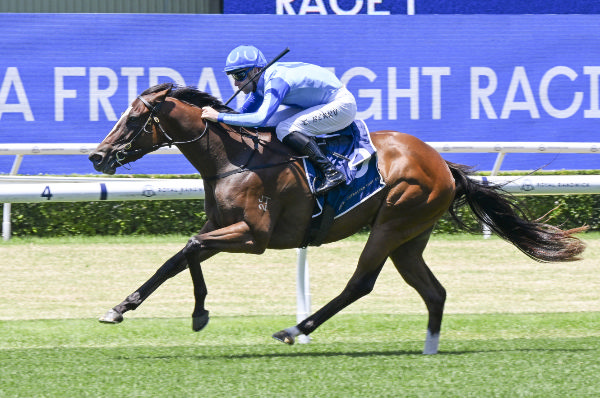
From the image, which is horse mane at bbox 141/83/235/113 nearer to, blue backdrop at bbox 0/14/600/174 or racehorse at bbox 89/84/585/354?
racehorse at bbox 89/84/585/354

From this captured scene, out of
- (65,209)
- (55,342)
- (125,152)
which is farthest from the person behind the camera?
(65,209)

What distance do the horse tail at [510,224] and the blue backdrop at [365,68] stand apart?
3.66 meters

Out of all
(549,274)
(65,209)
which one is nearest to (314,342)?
(549,274)

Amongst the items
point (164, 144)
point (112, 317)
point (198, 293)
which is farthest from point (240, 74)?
point (112, 317)

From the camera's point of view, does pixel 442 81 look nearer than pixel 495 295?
No

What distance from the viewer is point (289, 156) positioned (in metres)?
5.55

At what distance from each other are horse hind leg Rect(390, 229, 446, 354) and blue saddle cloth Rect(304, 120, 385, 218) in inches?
16.5

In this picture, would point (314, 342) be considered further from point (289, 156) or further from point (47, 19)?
point (47, 19)

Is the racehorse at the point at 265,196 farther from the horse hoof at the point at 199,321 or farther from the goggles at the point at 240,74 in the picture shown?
the goggles at the point at 240,74

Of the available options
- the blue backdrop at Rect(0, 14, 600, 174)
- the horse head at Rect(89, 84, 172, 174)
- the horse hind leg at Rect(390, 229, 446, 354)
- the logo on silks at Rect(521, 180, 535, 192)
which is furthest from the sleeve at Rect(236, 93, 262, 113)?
the blue backdrop at Rect(0, 14, 600, 174)

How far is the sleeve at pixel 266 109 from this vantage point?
5.34 m

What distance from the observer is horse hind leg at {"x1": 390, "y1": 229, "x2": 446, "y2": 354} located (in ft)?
18.8

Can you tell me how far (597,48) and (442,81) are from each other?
152 centimetres

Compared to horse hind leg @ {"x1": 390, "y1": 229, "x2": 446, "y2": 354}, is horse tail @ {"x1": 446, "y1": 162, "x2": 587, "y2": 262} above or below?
above
